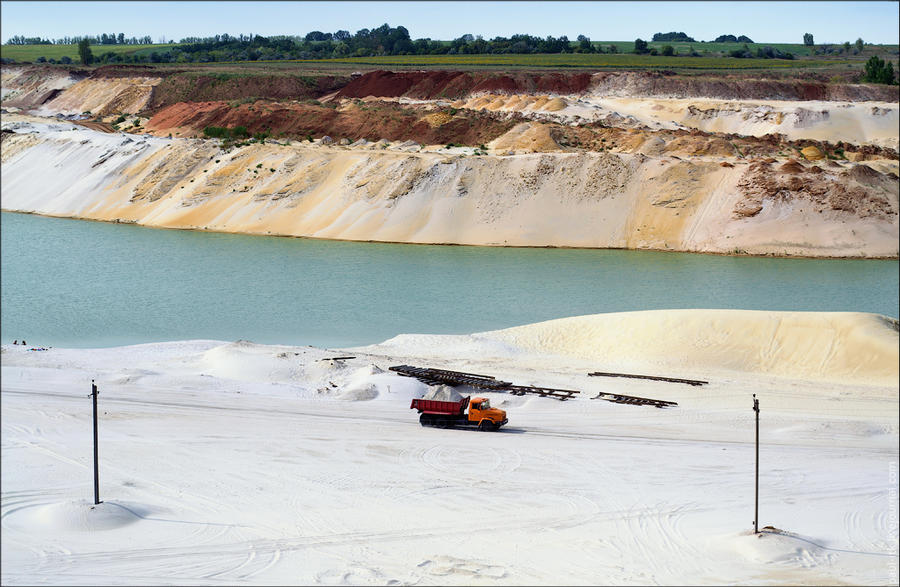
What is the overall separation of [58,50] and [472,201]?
69341 mm

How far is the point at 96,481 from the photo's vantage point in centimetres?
1508

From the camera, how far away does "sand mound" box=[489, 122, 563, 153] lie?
55219 millimetres

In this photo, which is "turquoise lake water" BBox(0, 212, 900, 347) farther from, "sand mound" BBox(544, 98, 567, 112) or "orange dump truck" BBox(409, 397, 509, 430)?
"sand mound" BBox(544, 98, 567, 112)

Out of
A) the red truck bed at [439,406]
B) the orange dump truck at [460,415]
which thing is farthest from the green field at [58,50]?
the orange dump truck at [460,415]

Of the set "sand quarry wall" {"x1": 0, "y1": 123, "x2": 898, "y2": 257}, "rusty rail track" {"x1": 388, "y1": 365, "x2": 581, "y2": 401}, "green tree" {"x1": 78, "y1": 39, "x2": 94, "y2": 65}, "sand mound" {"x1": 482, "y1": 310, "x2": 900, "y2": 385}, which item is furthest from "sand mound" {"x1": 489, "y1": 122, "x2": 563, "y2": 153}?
"green tree" {"x1": 78, "y1": 39, "x2": 94, "y2": 65}

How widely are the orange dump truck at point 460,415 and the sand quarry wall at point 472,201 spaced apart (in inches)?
1021

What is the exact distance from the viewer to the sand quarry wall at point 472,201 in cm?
4567

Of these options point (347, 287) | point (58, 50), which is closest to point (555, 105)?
point (347, 287)

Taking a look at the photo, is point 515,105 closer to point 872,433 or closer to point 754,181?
A: point 754,181

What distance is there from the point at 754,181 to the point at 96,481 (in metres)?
38.6

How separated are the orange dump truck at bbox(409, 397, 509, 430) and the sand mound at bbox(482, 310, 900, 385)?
6.00 m

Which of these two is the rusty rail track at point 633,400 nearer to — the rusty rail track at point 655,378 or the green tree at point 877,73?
the rusty rail track at point 655,378

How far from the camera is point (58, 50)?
103m

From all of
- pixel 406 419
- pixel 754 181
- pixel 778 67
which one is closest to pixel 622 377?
pixel 406 419
